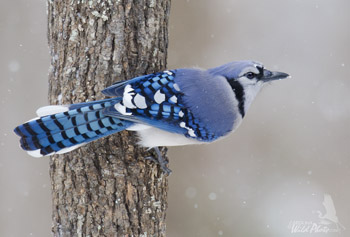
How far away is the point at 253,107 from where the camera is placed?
5766mm

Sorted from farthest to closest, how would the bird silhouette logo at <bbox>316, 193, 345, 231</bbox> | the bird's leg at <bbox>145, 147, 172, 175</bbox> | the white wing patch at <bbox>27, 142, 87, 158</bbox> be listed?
the bird silhouette logo at <bbox>316, 193, 345, 231</bbox>
the bird's leg at <bbox>145, 147, 172, 175</bbox>
the white wing patch at <bbox>27, 142, 87, 158</bbox>

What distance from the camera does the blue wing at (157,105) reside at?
231 cm

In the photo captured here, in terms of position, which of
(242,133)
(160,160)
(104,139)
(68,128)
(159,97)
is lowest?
(242,133)

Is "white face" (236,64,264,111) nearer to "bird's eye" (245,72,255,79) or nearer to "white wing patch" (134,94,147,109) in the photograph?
"bird's eye" (245,72,255,79)

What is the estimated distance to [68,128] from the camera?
2.20 m

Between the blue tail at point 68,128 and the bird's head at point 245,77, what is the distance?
24.8 inches

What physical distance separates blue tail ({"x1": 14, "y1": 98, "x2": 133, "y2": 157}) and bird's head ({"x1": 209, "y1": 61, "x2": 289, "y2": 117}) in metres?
0.63

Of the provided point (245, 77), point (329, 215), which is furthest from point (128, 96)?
point (329, 215)

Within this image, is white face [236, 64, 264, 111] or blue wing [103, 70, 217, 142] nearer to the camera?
blue wing [103, 70, 217, 142]

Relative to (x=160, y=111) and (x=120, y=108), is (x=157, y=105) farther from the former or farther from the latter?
(x=120, y=108)

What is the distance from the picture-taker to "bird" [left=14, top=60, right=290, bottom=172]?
2180 mm

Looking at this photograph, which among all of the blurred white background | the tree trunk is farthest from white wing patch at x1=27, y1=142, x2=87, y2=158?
the blurred white background

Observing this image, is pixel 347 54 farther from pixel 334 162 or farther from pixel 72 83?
pixel 72 83

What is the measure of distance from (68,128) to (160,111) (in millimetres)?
462
